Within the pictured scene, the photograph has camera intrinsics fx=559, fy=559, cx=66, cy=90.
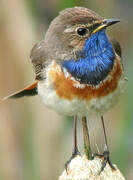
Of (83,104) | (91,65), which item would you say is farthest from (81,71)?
(83,104)

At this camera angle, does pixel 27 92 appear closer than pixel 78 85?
No

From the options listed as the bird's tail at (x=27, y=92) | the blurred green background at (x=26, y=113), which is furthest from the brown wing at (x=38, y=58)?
the blurred green background at (x=26, y=113)

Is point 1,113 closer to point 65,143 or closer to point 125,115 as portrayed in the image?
point 65,143

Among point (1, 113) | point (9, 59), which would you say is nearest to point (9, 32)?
point (9, 59)

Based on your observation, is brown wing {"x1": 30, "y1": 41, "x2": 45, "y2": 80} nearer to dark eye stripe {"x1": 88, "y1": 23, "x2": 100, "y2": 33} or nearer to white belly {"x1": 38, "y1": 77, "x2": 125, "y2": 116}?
white belly {"x1": 38, "y1": 77, "x2": 125, "y2": 116}

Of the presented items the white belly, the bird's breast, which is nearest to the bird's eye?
the bird's breast

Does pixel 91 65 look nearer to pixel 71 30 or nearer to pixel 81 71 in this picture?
A: pixel 81 71

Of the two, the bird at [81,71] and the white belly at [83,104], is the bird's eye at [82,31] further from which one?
the white belly at [83,104]
